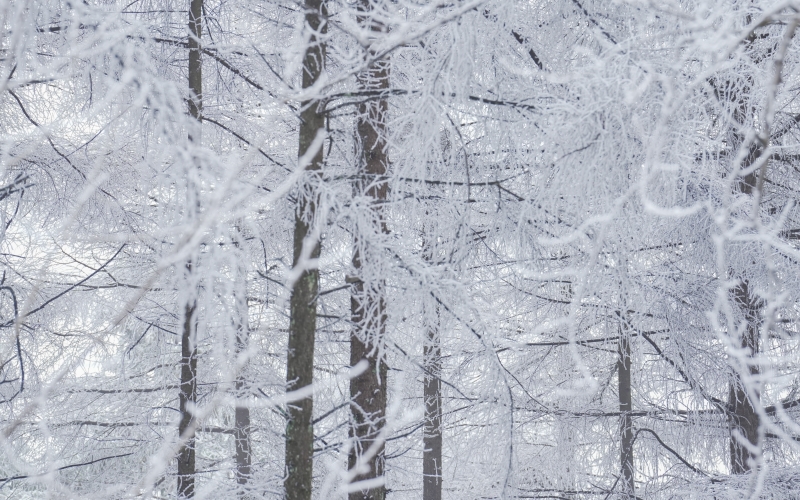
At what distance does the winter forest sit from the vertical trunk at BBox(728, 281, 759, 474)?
0.04m

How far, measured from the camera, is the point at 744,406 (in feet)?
23.1

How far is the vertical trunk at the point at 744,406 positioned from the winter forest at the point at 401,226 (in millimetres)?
39

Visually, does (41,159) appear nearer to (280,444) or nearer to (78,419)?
(78,419)

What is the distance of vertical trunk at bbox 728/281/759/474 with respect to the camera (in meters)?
6.71

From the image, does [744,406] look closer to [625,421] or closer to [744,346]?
[744,346]

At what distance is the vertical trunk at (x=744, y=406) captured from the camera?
22.0ft

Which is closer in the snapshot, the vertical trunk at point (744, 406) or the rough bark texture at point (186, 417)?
the rough bark texture at point (186, 417)

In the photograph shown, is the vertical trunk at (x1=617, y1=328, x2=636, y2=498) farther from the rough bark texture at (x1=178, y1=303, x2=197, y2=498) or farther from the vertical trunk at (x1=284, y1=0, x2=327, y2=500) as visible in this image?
the vertical trunk at (x1=284, y1=0, x2=327, y2=500)

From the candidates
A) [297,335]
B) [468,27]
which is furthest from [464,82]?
[297,335]

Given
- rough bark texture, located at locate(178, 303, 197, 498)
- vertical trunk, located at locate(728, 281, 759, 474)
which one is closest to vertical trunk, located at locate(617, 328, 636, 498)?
vertical trunk, located at locate(728, 281, 759, 474)

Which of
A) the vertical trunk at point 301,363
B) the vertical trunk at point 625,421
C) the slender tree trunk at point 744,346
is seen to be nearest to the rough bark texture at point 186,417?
the vertical trunk at point 301,363

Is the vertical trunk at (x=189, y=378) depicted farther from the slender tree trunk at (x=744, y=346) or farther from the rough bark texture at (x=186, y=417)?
the slender tree trunk at (x=744, y=346)

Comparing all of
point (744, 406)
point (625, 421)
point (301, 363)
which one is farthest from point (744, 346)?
point (301, 363)

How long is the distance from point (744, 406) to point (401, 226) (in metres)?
4.18
